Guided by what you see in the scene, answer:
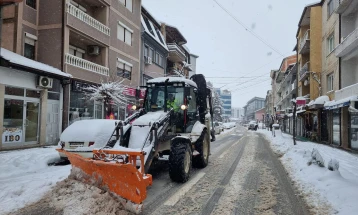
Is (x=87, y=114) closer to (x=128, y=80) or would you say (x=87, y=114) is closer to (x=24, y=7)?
(x=128, y=80)

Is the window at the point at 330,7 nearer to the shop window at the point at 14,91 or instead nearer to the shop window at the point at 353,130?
the shop window at the point at 353,130

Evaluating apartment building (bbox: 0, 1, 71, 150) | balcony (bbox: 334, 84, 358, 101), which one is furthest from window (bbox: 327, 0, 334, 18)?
apartment building (bbox: 0, 1, 71, 150)

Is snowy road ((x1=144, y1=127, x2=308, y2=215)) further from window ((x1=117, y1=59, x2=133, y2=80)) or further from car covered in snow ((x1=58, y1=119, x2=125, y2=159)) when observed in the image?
window ((x1=117, y1=59, x2=133, y2=80))

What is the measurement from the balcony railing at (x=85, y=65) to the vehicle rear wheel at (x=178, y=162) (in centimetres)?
1054

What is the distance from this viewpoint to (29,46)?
47.2 feet

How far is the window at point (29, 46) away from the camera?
14156mm

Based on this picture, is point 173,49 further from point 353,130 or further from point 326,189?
point 326,189

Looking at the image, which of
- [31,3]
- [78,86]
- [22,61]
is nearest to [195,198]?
[22,61]

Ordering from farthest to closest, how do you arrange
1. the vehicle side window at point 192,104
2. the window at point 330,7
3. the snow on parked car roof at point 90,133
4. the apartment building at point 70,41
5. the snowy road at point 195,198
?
the window at point 330,7 < the apartment building at point 70,41 < the snow on parked car roof at point 90,133 < the vehicle side window at point 192,104 < the snowy road at point 195,198

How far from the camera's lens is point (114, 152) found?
5.09m

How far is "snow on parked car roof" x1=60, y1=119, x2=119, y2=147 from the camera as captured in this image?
827 cm

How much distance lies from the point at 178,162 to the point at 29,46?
12.5m

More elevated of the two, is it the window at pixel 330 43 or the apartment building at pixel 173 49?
the apartment building at pixel 173 49


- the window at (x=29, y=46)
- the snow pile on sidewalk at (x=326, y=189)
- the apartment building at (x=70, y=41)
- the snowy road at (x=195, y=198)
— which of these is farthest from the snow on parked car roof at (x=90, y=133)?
the window at (x=29, y=46)
